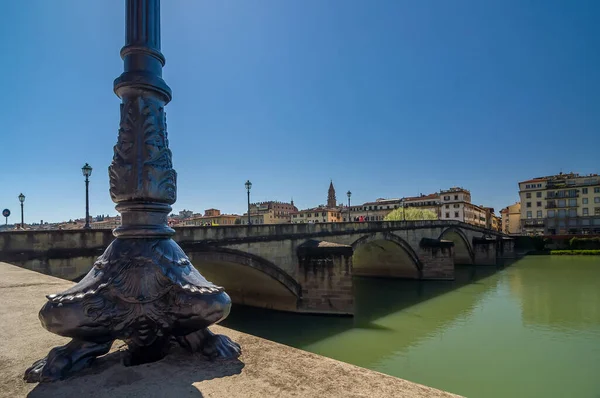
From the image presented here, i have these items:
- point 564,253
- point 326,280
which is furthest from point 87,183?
point 564,253

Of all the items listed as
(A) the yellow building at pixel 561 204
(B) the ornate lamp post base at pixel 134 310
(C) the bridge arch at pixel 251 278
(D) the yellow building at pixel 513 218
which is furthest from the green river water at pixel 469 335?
(D) the yellow building at pixel 513 218

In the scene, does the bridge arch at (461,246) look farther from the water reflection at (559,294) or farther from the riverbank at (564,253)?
the riverbank at (564,253)

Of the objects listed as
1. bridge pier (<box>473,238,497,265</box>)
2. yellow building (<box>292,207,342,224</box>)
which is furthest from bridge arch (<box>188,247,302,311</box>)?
yellow building (<box>292,207,342,224</box>)

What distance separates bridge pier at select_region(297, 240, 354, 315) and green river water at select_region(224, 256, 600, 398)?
0.62 meters

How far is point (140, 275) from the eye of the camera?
1.93 meters

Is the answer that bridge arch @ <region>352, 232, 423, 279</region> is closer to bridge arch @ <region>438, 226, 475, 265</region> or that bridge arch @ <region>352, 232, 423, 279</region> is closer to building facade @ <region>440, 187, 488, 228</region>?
bridge arch @ <region>438, 226, 475, 265</region>

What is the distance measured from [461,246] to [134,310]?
137 ft

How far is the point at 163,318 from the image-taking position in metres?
1.94

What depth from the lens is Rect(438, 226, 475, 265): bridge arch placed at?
3681 cm

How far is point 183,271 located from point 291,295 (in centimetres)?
1407

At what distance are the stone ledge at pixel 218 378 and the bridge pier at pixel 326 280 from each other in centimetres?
1354

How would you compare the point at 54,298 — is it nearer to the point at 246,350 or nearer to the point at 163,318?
the point at 163,318

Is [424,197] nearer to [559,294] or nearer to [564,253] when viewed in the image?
[564,253]

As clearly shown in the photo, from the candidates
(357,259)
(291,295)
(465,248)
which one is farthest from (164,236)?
(465,248)
